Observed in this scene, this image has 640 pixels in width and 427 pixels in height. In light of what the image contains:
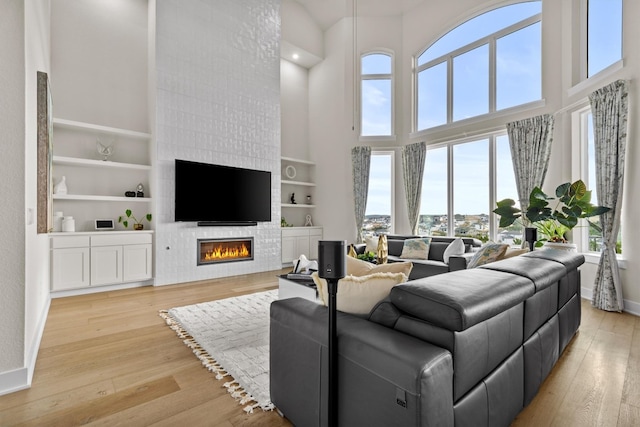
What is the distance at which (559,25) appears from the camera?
4695 mm

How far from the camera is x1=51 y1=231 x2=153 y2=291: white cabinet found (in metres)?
3.99

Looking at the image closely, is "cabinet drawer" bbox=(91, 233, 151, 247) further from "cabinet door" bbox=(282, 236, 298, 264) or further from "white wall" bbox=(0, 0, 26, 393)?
"cabinet door" bbox=(282, 236, 298, 264)

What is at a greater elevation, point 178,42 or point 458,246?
point 178,42

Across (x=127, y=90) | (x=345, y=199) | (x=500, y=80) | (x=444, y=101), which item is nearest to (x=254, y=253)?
(x=345, y=199)

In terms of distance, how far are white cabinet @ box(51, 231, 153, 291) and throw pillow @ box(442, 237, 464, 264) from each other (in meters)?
4.45

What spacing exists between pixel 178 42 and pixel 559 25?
5865 mm

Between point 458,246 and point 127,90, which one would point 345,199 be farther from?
point 127,90

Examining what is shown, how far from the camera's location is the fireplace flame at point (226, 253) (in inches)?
212

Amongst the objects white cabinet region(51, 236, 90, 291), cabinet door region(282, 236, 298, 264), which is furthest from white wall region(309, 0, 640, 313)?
white cabinet region(51, 236, 90, 291)

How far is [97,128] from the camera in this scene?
14.6ft

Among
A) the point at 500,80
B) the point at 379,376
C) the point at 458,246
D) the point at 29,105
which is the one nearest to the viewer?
the point at 379,376

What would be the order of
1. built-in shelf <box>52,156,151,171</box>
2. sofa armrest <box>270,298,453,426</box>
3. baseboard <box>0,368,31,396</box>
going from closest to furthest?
sofa armrest <box>270,298,453,426</box>, baseboard <box>0,368,31,396</box>, built-in shelf <box>52,156,151,171</box>

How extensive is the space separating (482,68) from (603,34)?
72.0 inches

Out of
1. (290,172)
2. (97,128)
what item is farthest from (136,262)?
(290,172)
